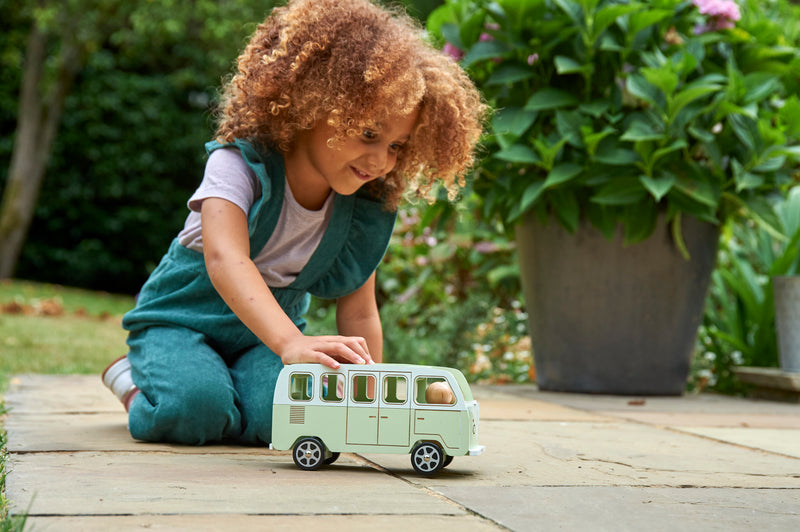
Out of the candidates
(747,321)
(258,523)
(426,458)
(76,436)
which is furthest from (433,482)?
(747,321)

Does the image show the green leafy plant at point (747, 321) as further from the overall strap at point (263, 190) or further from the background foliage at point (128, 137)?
the background foliage at point (128, 137)

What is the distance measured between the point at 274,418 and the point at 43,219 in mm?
10283

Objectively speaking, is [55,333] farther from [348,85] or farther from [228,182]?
[348,85]

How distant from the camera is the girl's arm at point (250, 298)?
1.85 metres

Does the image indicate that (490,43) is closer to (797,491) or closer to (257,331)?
(257,331)

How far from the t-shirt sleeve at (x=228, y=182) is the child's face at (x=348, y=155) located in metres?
0.16

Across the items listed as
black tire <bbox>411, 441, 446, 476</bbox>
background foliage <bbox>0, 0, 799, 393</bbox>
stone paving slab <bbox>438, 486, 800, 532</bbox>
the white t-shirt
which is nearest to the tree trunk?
background foliage <bbox>0, 0, 799, 393</bbox>

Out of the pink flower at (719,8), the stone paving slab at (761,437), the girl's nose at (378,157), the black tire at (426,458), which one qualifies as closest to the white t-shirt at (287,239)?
the girl's nose at (378,157)

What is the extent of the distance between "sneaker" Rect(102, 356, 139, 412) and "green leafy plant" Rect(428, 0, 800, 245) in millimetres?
1555

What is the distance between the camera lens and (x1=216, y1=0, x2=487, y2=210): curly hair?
209 cm

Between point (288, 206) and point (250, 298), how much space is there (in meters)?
0.46

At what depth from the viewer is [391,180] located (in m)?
2.47

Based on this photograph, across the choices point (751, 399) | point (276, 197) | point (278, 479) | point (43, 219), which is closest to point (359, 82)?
point (276, 197)

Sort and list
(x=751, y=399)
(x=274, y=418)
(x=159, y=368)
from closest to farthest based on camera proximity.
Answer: (x=274, y=418) → (x=159, y=368) → (x=751, y=399)
